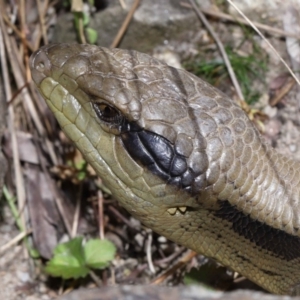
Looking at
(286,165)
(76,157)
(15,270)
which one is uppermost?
(286,165)

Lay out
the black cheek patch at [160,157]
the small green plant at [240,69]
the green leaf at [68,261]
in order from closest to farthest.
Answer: the black cheek patch at [160,157]
the green leaf at [68,261]
the small green plant at [240,69]

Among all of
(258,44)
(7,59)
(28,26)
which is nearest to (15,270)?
(7,59)

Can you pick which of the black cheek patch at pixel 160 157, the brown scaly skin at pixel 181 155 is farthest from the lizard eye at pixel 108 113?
the black cheek patch at pixel 160 157

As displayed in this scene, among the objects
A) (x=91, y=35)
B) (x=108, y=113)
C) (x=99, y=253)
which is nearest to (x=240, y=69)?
(x=91, y=35)

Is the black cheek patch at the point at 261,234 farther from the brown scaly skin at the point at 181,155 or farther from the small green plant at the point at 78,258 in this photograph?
the small green plant at the point at 78,258

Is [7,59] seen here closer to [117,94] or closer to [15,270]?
[15,270]

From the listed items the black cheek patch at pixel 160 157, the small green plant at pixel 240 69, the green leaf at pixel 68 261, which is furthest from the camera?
the small green plant at pixel 240 69

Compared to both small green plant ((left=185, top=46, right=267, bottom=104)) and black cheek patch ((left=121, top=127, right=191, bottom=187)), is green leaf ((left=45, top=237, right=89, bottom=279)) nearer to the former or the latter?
black cheek patch ((left=121, top=127, right=191, bottom=187))
